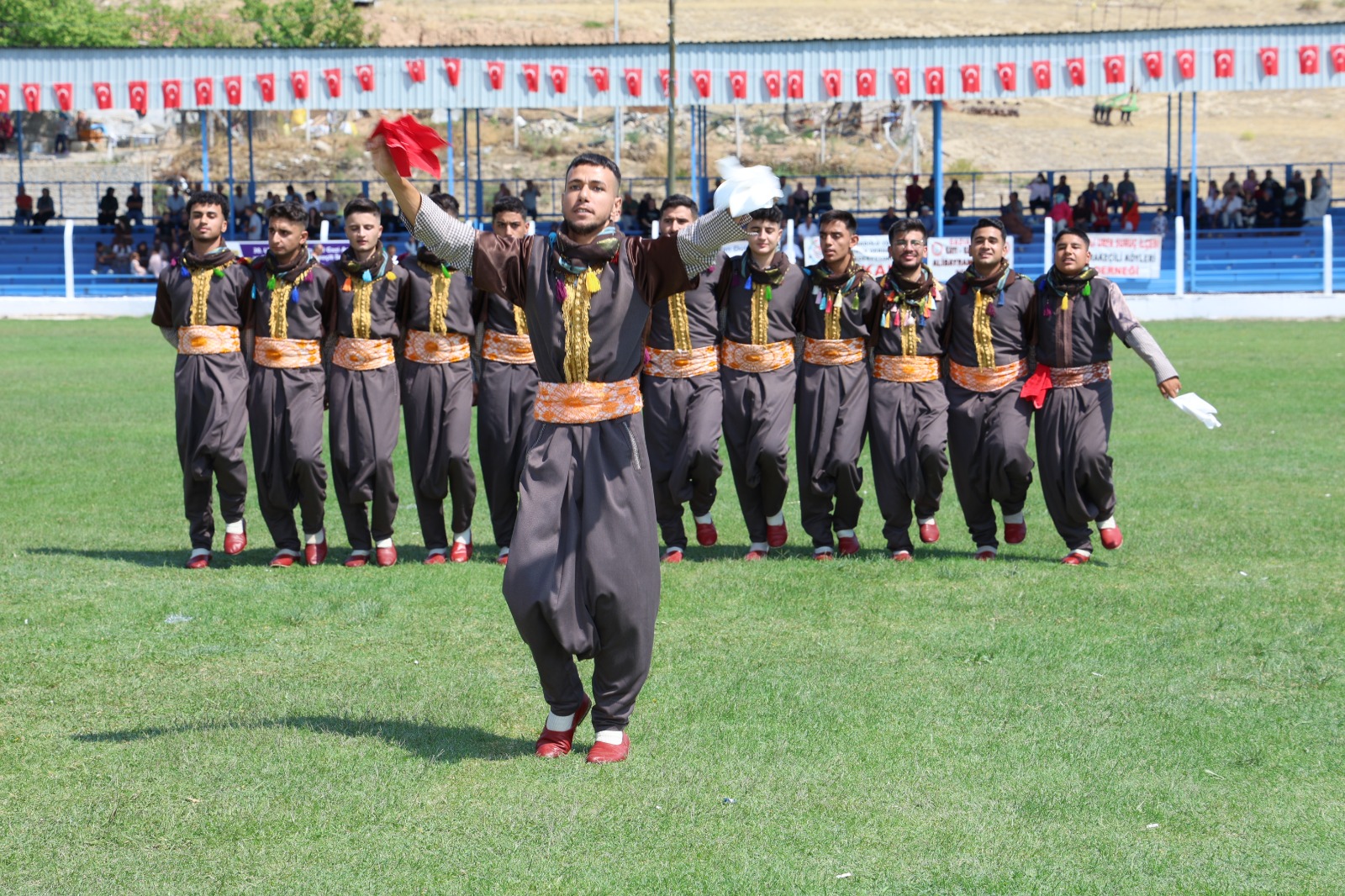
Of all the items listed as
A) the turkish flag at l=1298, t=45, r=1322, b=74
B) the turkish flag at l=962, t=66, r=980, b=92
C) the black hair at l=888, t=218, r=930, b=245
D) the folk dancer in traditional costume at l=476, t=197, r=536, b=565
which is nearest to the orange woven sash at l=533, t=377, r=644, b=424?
the folk dancer in traditional costume at l=476, t=197, r=536, b=565

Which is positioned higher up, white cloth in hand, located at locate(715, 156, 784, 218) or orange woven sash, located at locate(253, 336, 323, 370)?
white cloth in hand, located at locate(715, 156, 784, 218)

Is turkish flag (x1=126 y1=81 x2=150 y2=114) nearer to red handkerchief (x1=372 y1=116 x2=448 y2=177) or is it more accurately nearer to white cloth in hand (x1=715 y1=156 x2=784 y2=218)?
red handkerchief (x1=372 y1=116 x2=448 y2=177)

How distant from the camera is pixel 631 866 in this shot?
466 cm

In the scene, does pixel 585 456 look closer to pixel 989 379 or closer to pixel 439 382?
pixel 439 382

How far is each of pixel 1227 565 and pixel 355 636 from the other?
4787 mm

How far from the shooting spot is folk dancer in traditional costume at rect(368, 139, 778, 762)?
5637 mm

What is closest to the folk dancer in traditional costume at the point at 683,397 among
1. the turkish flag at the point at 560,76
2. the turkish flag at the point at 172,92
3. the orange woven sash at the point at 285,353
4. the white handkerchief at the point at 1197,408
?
the orange woven sash at the point at 285,353

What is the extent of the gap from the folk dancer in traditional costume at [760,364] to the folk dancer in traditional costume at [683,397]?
94 mm

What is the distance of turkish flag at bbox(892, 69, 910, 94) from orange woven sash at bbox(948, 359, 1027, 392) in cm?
2398

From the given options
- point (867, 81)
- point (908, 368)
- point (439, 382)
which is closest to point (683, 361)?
point (908, 368)

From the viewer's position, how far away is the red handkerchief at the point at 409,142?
5.32m

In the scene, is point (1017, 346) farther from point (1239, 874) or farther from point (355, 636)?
point (1239, 874)

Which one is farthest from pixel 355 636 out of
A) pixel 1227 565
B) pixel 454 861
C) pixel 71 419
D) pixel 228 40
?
pixel 228 40

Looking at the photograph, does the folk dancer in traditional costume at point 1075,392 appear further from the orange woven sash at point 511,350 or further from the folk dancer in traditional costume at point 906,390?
the orange woven sash at point 511,350
